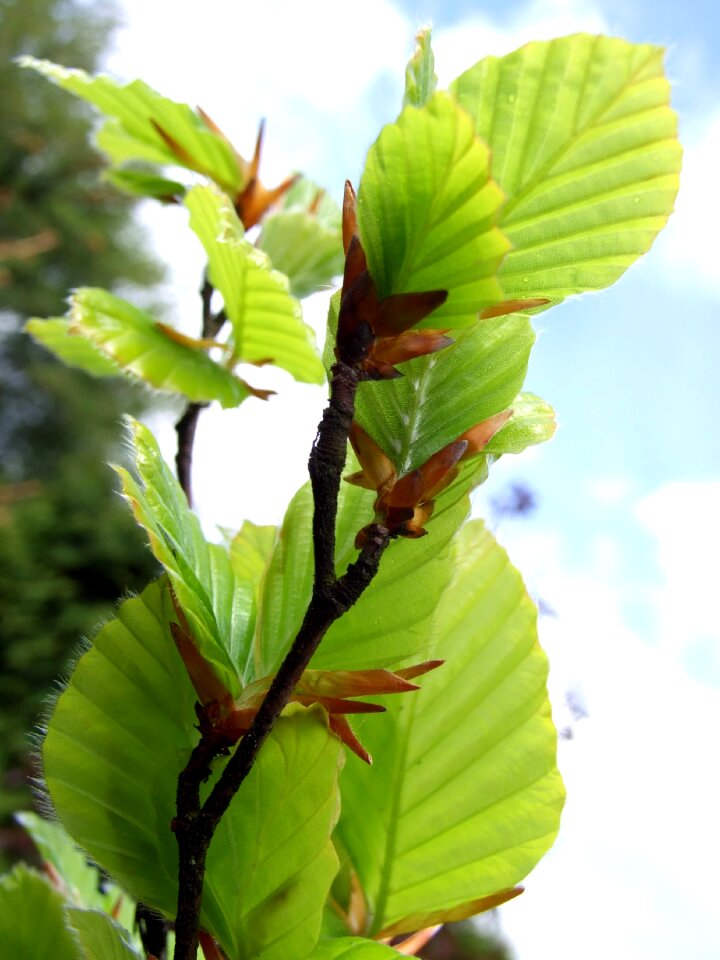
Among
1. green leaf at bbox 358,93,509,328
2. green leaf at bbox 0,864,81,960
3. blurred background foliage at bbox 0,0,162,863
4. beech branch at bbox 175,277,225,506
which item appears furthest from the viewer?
blurred background foliage at bbox 0,0,162,863

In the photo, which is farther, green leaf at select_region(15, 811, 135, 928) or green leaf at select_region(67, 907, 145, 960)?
green leaf at select_region(15, 811, 135, 928)

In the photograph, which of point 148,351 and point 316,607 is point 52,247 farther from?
point 316,607

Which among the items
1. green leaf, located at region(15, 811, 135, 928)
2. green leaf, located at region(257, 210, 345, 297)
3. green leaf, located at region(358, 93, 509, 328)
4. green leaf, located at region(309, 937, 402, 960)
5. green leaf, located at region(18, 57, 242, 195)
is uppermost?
green leaf, located at region(18, 57, 242, 195)

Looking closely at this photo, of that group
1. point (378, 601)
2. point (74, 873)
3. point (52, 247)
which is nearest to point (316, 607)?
point (378, 601)

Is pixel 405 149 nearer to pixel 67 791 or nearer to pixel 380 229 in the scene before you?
pixel 380 229

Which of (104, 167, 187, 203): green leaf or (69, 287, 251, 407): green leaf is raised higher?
(104, 167, 187, 203): green leaf

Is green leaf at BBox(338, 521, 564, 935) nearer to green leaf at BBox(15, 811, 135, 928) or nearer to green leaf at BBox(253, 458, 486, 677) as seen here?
green leaf at BBox(253, 458, 486, 677)

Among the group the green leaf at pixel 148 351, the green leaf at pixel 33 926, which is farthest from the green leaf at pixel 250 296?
the green leaf at pixel 33 926

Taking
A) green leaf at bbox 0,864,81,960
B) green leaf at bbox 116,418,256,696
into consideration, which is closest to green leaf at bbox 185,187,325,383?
green leaf at bbox 116,418,256,696
